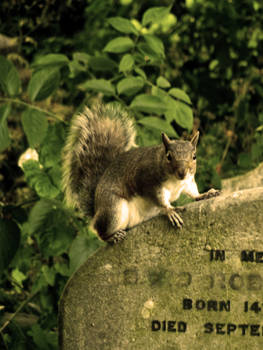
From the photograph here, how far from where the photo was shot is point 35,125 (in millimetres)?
2145

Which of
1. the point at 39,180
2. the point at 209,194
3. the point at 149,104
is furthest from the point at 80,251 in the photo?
the point at 209,194

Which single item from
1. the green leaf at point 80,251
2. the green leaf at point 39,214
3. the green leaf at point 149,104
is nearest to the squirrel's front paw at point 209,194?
the green leaf at point 149,104

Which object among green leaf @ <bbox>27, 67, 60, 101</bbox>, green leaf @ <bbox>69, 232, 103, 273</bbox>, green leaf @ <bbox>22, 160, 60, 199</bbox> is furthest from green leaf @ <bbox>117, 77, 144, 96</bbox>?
green leaf @ <bbox>69, 232, 103, 273</bbox>

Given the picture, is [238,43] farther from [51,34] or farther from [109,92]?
[109,92]

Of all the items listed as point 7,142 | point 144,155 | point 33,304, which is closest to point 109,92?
point 7,142

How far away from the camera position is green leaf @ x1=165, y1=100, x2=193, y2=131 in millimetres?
2363

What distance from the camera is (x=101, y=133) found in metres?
2.13

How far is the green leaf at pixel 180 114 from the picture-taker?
7.75 ft

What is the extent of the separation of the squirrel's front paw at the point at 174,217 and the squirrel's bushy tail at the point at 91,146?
0.40 m

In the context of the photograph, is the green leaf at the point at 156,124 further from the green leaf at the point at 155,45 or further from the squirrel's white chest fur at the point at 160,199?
the squirrel's white chest fur at the point at 160,199

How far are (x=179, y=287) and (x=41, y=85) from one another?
3.17 feet

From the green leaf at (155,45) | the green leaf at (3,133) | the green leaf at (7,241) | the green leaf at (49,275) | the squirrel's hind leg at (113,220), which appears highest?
the green leaf at (155,45)

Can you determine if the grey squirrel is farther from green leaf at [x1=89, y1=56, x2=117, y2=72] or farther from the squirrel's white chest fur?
green leaf at [x1=89, y1=56, x2=117, y2=72]

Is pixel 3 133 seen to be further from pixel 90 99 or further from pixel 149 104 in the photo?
pixel 90 99
